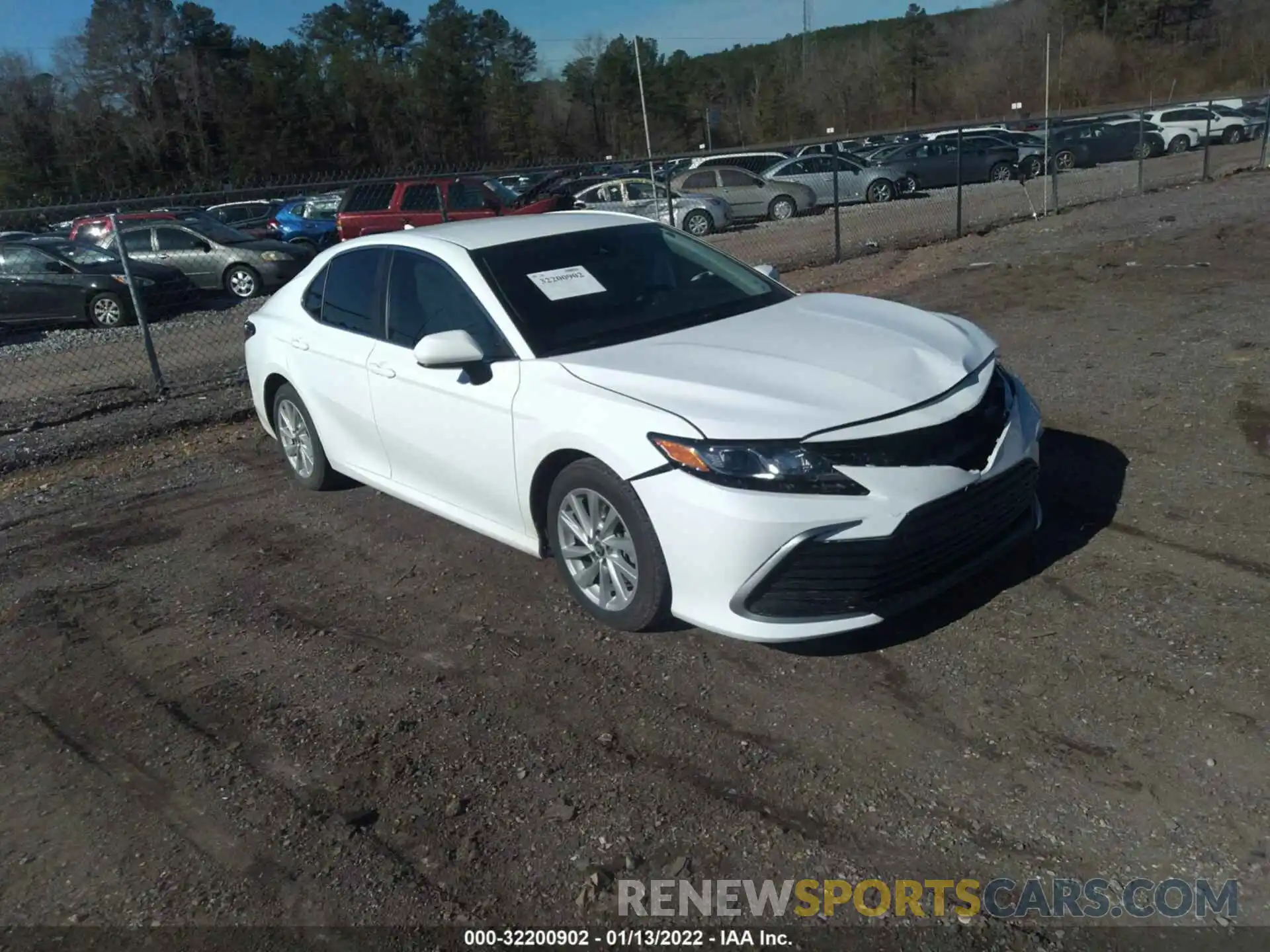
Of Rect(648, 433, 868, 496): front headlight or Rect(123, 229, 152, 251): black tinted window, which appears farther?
Rect(123, 229, 152, 251): black tinted window

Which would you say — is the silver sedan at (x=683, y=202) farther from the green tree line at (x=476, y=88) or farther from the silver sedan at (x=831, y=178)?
the green tree line at (x=476, y=88)

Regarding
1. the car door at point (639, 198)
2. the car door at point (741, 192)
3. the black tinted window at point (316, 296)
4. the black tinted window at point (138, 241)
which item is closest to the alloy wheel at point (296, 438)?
the black tinted window at point (316, 296)

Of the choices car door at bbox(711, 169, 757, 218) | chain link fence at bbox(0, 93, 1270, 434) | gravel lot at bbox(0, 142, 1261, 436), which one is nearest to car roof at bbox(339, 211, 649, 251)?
chain link fence at bbox(0, 93, 1270, 434)

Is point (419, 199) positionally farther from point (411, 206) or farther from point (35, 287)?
point (35, 287)

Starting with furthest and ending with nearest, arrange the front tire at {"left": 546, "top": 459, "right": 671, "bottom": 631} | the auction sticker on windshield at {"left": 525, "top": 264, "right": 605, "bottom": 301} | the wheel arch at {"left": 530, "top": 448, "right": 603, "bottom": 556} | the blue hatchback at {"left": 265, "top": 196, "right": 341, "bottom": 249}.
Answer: the blue hatchback at {"left": 265, "top": 196, "right": 341, "bottom": 249} → the auction sticker on windshield at {"left": 525, "top": 264, "right": 605, "bottom": 301} → the wheel arch at {"left": 530, "top": 448, "right": 603, "bottom": 556} → the front tire at {"left": 546, "top": 459, "right": 671, "bottom": 631}

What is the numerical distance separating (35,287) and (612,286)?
45.5 ft

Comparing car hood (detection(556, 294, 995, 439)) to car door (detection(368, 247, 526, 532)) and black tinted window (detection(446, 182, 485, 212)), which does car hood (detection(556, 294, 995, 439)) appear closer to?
car door (detection(368, 247, 526, 532))

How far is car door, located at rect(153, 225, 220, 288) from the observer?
18391mm

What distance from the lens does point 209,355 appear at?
12.8m

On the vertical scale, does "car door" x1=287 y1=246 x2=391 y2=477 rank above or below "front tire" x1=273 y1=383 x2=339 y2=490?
above

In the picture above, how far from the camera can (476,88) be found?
72.6 meters

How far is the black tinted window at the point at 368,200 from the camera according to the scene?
67.0 feet

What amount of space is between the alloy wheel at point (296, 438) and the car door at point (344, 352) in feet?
0.92

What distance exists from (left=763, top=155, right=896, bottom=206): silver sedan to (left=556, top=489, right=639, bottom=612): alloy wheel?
74.6 feet
